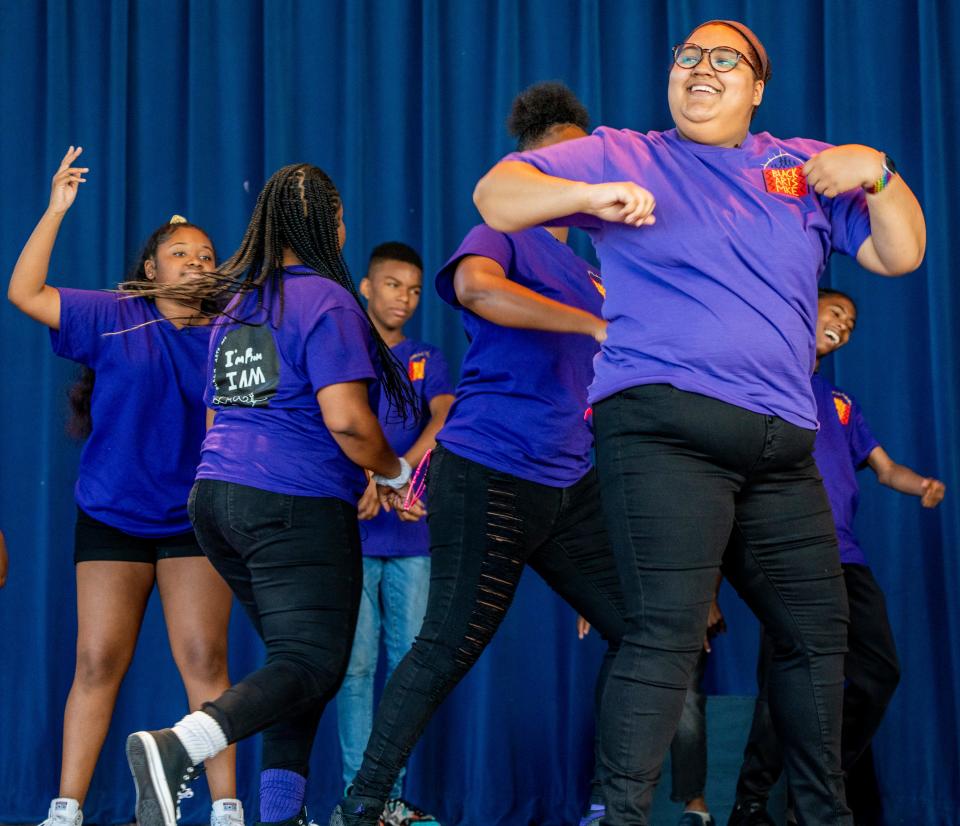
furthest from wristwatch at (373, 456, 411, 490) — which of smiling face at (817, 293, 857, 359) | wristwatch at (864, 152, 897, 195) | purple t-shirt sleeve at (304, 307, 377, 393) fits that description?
smiling face at (817, 293, 857, 359)

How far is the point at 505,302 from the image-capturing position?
2.53m

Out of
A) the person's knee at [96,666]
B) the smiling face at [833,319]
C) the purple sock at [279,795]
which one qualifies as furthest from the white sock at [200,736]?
the smiling face at [833,319]

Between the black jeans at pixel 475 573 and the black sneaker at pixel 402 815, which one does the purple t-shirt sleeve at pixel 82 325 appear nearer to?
the black jeans at pixel 475 573

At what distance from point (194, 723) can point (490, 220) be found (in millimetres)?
1046

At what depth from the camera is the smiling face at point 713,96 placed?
2131 millimetres

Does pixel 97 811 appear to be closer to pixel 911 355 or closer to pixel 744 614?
pixel 744 614

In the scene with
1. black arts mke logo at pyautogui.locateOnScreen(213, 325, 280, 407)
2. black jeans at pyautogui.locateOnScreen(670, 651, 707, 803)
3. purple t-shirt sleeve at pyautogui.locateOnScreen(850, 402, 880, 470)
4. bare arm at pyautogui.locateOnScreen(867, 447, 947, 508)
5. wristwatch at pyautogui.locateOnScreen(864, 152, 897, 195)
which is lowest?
black jeans at pyautogui.locateOnScreen(670, 651, 707, 803)

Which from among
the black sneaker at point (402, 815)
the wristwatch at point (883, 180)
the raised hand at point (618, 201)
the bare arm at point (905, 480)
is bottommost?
the black sneaker at point (402, 815)

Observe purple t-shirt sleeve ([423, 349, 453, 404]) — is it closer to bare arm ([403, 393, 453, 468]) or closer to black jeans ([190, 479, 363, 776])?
bare arm ([403, 393, 453, 468])

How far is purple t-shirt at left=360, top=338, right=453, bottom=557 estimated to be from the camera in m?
3.81

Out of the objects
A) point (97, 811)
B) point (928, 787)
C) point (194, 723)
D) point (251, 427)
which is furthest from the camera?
point (97, 811)

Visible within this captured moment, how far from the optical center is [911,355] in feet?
13.4

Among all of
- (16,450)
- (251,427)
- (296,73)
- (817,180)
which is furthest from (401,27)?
(817,180)

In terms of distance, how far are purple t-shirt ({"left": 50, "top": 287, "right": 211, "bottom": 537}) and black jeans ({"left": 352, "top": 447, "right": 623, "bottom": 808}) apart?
0.93 m
